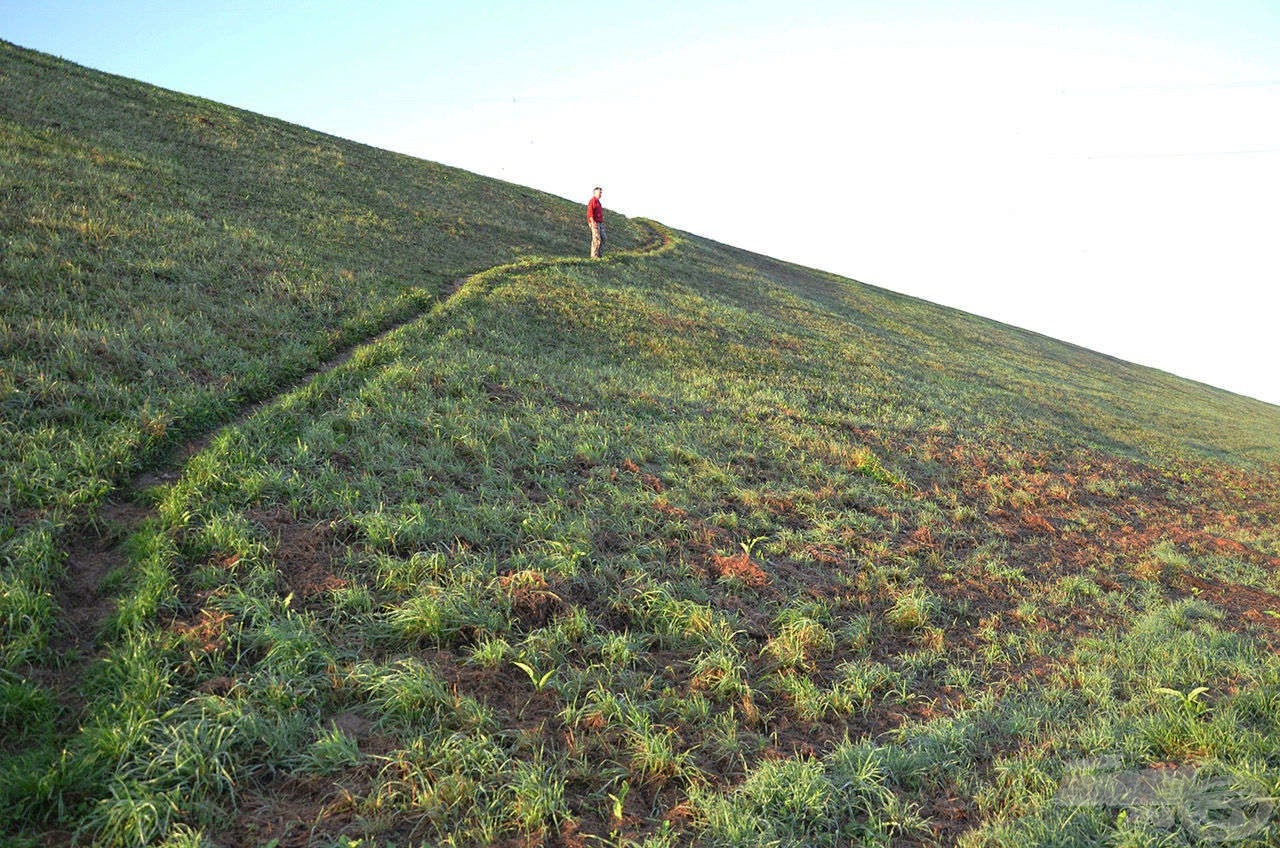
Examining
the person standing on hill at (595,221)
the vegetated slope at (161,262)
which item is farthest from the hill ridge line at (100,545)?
the person standing on hill at (595,221)

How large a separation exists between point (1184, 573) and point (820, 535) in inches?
262

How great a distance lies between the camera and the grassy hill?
4.28 m

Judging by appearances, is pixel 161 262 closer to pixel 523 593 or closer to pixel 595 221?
pixel 523 593

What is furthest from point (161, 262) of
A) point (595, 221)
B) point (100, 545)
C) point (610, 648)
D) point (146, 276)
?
point (595, 221)

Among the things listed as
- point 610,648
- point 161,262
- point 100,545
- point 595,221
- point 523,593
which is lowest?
point 100,545

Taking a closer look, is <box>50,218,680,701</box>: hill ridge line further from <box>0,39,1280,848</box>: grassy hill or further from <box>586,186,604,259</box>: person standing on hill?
<box>586,186,604,259</box>: person standing on hill

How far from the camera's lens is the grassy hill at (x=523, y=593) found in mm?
4281

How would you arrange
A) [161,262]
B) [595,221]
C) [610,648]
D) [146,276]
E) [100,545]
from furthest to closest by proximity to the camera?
[595,221] < [161,262] < [146,276] < [100,545] < [610,648]

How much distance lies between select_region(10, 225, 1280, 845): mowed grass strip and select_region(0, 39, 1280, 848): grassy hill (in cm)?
4

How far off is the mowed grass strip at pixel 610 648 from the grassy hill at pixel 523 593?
0.12 feet

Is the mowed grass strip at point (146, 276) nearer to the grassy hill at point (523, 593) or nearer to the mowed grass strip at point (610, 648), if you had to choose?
the grassy hill at point (523, 593)

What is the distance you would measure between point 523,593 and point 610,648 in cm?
98

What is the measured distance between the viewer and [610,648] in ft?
19.2

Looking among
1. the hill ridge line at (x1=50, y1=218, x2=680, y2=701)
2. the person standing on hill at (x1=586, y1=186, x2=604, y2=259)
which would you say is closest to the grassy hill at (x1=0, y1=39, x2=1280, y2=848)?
the hill ridge line at (x1=50, y1=218, x2=680, y2=701)
